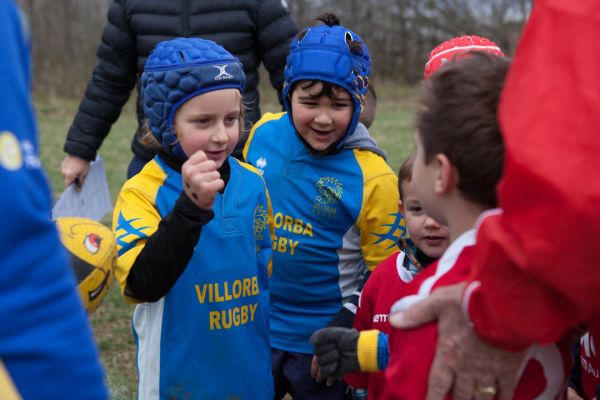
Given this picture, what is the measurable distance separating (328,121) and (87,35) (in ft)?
59.7

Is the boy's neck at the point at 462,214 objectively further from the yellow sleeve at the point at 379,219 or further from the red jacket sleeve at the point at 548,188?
the yellow sleeve at the point at 379,219

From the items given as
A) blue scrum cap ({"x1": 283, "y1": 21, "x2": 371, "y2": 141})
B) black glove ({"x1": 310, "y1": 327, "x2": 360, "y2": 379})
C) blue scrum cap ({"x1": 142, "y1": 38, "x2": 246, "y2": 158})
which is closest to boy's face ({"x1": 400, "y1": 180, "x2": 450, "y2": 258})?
black glove ({"x1": 310, "y1": 327, "x2": 360, "y2": 379})

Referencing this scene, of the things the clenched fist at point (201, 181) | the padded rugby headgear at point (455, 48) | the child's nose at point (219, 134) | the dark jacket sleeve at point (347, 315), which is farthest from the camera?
the padded rugby headgear at point (455, 48)

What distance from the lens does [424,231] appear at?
2.75 m

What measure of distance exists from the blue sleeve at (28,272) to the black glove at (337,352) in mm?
1003

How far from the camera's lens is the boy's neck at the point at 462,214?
1918 millimetres

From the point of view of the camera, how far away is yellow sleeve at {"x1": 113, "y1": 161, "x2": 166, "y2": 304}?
270 cm

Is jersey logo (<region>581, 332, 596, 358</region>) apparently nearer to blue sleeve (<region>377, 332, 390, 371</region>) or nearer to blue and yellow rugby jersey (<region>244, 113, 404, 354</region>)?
blue sleeve (<region>377, 332, 390, 371</region>)

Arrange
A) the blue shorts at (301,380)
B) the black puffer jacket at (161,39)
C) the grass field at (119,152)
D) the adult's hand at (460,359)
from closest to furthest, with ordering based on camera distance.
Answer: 1. the adult's hand at (460,359)
2. the blue shorts at (301,380)
3. the black puffer jacket at (161,39)
4. the grass field at (119,152)

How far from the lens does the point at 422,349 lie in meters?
1.86

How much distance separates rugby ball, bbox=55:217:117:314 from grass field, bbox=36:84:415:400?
4.04ft

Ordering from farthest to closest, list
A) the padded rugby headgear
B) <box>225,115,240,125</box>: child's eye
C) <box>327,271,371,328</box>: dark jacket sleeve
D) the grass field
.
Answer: the grass field → the padded rugby headgear → <box>327,271,371,328</box>: dark jacket sleeve → <box>225,115,240,125</box>: child's eye

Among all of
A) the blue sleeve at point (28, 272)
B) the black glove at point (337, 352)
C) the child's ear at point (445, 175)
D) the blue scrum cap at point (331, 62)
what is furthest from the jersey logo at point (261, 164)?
the blue sleeve at point (28, 272)

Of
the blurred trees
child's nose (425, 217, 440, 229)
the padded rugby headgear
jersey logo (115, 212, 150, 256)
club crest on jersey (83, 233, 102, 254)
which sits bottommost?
the blurred trees
